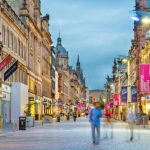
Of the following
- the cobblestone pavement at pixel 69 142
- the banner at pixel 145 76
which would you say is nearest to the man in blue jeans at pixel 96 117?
the cobblestone pavement at pixel 69 142

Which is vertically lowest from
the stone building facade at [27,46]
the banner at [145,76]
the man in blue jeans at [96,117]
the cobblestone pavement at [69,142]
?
the cobblestone pavement at [69,142]

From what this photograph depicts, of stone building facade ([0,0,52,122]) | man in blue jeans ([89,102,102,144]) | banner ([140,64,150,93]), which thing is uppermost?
stone building facade ([0,0,52,122])

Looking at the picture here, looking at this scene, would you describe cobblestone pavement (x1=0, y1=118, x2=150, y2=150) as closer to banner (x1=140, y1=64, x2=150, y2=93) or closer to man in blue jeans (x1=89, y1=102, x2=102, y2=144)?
man in blue jeans (x1=89, y1=102, x2=102, y2=144)

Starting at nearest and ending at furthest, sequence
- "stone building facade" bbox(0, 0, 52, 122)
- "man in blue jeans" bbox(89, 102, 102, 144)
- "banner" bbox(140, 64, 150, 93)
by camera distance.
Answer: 1. "man in blue jeans" bbox(89, 102, 102, 144)
2. "banner" bbox(140, 64, 150, 93)
3. "stone building facade" bbox(0, 0, 52, 122)

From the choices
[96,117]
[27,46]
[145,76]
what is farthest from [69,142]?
[27,46]

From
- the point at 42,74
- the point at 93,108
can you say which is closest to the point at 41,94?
the point at 42,74

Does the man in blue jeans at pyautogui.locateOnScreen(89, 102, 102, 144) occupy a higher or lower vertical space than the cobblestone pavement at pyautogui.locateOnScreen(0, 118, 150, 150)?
higher

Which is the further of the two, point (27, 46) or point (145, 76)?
point (27, 46)

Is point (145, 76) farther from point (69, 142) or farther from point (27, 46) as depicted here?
point (27, 46)

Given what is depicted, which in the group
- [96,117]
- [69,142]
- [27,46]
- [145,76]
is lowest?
[69,142]

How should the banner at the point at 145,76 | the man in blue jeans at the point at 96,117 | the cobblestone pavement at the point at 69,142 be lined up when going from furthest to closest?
the banner at the point at 145,76 < the man in blue jeans at the point at 96,117 < the cobblestone pavement at the point at 69,142

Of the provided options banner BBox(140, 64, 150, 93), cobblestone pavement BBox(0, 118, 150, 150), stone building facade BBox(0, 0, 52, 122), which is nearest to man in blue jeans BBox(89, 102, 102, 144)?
cobblestone pavement BBox(0, 118, 150, 150)

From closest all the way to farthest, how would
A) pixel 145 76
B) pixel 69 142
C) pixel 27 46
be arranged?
pixel 69 142 < pixel 145 76 < pixel 27 46

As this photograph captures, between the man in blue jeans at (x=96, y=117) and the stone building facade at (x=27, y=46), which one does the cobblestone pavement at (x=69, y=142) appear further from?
the stone building facade at (x=27, y=46)
